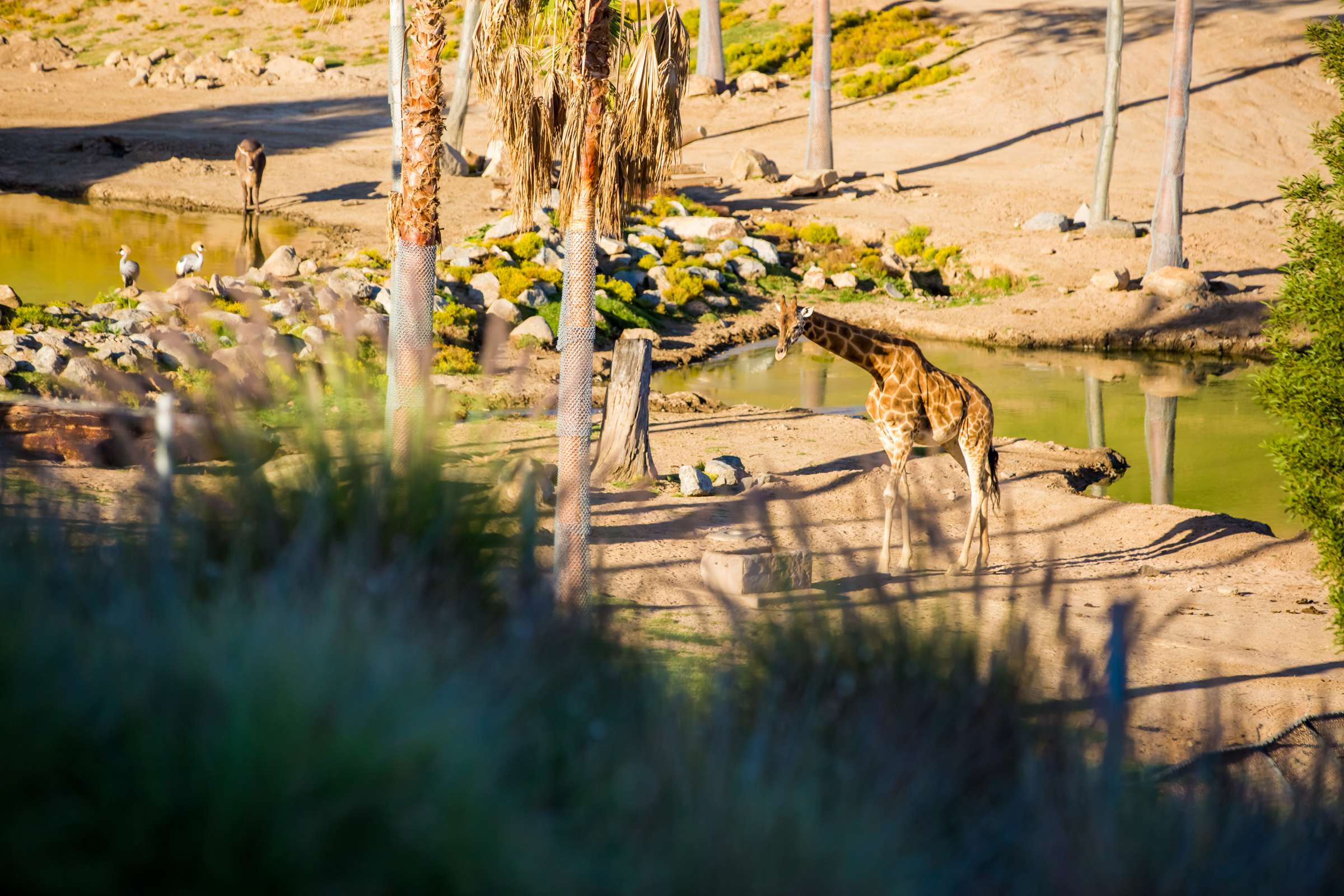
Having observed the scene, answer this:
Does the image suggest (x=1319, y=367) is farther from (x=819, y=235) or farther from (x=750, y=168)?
(x=750, y=168)

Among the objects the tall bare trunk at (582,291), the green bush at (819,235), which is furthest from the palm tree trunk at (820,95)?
the tall bare trunk at (582,291)

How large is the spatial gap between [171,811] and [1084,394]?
19361mm

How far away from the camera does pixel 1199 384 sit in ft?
68.5

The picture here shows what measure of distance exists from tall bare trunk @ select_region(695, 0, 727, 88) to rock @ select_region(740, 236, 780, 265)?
64.6ft

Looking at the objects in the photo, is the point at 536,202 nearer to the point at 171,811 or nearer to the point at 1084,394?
the point at 171,811

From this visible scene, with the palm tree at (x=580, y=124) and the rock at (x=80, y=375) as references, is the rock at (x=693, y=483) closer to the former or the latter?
the palm tree at (x=580, y=124)

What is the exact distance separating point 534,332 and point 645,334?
7.02 ft

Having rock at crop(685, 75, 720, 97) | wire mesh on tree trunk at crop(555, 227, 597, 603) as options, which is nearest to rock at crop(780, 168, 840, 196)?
rock at crop(685, 75, 720, 97)

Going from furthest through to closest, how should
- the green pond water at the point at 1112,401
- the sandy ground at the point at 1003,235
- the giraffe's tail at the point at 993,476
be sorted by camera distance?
the green pond water at the point at 1112,401, the giraffe's tail at the point at 993,476, the sandy ground at the point at 1003,235

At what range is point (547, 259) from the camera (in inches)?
877

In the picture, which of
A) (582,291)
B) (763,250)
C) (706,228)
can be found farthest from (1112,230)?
(582,291)

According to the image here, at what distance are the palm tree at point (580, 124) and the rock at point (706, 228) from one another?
16.6m

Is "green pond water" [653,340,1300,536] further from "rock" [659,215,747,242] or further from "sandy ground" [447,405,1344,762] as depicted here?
"rock" [659,215,747,242]

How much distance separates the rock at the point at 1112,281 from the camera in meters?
24.5
